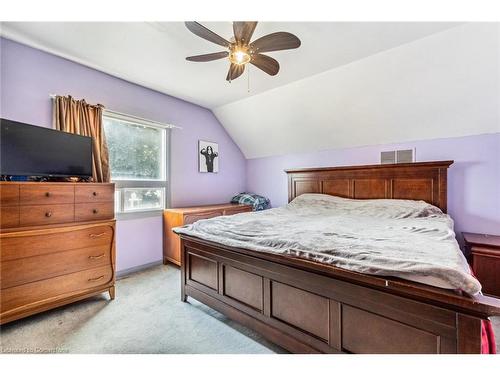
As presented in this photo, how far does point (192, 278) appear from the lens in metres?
2.28

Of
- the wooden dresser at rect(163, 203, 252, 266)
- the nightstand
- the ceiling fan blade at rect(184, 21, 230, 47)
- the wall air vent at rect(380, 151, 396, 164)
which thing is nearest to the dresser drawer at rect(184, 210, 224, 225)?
the wooden dresser at rect(163, 203, 252, 266)

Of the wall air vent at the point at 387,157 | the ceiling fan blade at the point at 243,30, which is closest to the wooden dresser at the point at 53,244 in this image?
the ceiling fan blade at the point at 243,30

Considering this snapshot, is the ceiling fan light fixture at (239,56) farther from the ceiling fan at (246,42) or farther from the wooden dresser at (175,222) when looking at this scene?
the wooden dresser at (175,222)

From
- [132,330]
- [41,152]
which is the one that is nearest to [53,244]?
[41,152]

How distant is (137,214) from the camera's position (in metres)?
3.33

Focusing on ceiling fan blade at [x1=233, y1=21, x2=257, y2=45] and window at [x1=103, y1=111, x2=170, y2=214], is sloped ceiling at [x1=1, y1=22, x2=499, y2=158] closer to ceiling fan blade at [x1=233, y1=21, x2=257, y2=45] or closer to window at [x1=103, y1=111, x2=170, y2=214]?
ceiling fan blade at [x1=233, y1=21, x2=257, y2=45]

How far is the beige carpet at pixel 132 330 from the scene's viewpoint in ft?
5.57

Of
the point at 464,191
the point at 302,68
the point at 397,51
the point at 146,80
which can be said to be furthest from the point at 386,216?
the point at 146,80

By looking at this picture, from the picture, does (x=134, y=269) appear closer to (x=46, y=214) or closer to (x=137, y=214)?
(x=137, y=214)

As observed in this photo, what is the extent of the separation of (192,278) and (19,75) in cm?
275

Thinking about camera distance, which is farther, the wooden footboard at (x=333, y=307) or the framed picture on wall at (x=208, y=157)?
the framed picture on wall at (x=208, y=157)

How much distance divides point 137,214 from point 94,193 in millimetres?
1086

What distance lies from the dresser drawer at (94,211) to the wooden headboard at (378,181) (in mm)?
2932

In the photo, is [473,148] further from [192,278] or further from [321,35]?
[192,278]
